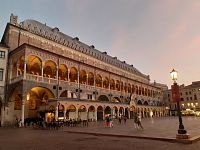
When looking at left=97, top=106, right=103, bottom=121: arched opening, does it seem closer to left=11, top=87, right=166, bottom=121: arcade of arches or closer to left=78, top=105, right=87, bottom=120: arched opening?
left=11, top=87, right=166, bottom=121: arcade of arches

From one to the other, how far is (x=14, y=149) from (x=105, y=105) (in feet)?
96.9

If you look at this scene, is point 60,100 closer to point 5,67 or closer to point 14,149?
point 5,67

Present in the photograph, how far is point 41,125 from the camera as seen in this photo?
24375 mm

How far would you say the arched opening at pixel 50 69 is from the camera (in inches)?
A: 1306

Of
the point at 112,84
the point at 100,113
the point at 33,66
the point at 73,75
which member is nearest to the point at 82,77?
the point at 73,75

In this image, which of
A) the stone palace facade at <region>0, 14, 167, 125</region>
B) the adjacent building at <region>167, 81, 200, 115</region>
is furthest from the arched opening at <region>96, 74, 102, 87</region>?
the adjacent building at <region>167, 81, 200, 115</region>

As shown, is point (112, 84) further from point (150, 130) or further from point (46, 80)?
point (150, 130)

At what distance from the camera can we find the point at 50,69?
3519 cm

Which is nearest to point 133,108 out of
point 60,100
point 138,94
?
point 138,94

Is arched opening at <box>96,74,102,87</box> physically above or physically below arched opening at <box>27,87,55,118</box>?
above

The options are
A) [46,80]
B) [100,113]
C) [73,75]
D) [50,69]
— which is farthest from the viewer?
[73,75]

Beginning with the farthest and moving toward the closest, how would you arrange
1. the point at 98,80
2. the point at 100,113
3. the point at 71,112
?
the point at 98,80 → the point at 100,113 → the point at 71,112

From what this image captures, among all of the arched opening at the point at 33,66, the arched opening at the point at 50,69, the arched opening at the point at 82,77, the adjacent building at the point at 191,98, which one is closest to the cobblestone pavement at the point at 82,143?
the arched opening at the point at 33,66

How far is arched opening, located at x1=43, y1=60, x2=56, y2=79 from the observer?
33169 millimetres
